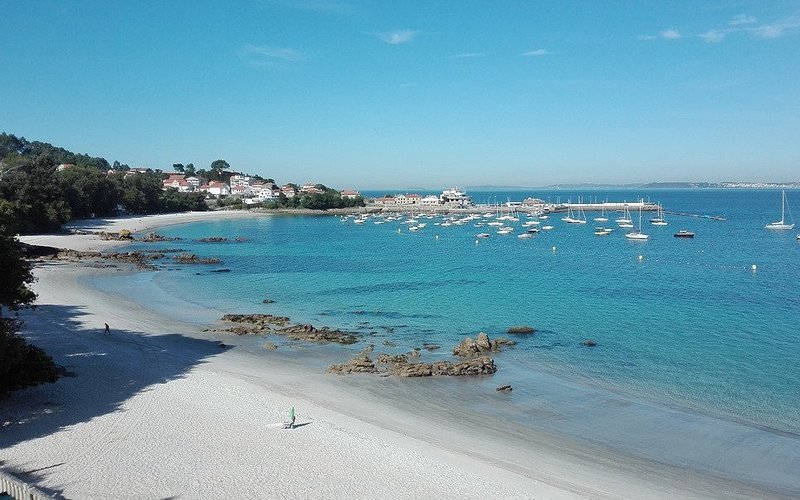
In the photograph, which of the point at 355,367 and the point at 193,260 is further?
the point at 193,260

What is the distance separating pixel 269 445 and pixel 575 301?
28.6 m

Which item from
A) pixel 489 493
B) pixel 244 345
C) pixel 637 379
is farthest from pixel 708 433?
pixel 244 345

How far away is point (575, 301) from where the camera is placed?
131ft

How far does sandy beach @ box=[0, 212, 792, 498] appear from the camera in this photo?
13789 mm

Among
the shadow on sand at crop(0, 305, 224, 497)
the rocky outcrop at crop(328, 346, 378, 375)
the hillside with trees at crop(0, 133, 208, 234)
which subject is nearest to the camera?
the shadow on sand at crop(0, 305, 224, 497)

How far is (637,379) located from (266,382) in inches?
580

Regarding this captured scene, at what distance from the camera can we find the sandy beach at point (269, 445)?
13789 mm

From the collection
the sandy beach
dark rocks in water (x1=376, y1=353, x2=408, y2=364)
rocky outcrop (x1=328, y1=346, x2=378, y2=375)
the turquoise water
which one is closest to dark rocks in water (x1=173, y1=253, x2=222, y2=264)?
the turquoise water

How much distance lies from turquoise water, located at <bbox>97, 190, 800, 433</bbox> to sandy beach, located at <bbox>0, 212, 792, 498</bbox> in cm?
614

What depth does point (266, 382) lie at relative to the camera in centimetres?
2230

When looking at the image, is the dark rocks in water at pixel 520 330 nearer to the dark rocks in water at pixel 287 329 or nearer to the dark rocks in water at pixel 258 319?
the dark rocks in water at pixel 287 329

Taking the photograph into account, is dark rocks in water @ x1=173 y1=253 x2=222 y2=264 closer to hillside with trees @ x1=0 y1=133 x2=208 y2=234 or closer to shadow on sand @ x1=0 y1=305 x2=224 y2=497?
hillside with trees @ x1=0 y1=133 x2=208 y2=234

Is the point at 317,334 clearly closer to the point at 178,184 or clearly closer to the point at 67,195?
the point at 67,195

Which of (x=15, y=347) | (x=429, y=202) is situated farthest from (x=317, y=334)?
(x=429, y=202)
